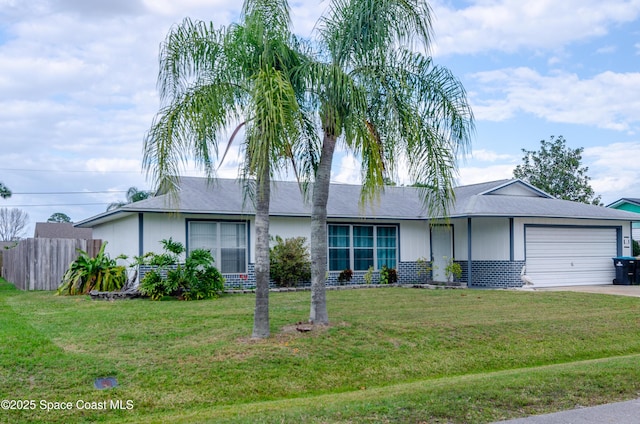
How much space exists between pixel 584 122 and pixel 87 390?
72.3 ft

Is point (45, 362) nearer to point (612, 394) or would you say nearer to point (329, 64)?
point (329, 64)

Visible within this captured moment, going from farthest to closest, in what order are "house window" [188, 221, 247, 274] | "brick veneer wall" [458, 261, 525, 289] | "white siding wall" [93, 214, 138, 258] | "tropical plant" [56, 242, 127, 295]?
"brick veneer wall" [458, 261, 525, 289] → "house window" [188, 221, 247, 274] → "white siding wall" [93, 214, 138, 258] → "tropical plant" [56, 242, 127, 295]

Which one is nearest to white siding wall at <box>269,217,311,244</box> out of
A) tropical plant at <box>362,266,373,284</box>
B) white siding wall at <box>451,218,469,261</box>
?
tropical plant at <box>362,266,373,284</box>

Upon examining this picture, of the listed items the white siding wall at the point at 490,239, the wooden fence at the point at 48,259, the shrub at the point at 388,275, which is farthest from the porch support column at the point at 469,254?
the wooden fence at the point at 48,259

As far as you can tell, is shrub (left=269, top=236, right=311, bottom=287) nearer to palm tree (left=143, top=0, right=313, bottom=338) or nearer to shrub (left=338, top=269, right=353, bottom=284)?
shrub (left=338, top=269, right=353, bottom=284)

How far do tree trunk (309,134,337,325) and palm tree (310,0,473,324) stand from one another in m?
0.02

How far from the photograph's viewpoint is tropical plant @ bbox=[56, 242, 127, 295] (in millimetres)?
17984

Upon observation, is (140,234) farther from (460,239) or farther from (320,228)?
(460,239)

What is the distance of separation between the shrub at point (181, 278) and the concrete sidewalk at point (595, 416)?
38.9ft

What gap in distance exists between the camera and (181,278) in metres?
17.0

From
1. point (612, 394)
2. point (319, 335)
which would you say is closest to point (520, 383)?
point (612, 394)

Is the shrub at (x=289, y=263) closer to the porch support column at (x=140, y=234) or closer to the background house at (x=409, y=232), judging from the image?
the background house at (x=409, y=232)

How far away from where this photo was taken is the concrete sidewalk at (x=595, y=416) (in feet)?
20.7

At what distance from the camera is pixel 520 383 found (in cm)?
777
